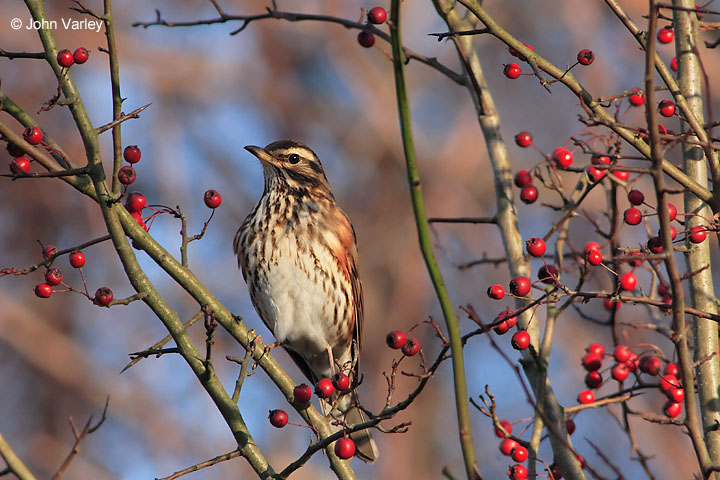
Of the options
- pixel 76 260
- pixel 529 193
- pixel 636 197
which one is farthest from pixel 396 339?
pixel 76 260

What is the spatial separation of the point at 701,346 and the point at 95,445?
792 centimetres

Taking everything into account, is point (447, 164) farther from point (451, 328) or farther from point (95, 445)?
point (451, 328)

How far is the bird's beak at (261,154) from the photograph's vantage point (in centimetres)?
496

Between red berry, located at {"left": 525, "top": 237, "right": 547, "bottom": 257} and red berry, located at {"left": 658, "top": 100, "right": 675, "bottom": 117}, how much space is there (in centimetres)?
72

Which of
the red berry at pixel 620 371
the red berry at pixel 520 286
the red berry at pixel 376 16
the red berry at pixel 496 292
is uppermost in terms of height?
the red berry at pixel 376 16

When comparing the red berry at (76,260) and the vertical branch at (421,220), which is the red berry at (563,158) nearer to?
the vertical branch at (421,220)

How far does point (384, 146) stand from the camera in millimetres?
11570

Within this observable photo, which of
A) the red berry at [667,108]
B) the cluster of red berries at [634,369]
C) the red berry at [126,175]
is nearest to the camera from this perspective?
the red berry at [126,175]

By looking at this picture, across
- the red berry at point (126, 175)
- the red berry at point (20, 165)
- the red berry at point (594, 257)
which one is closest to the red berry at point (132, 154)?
the red berry at point (126, 175)

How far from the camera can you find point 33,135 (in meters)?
2.96

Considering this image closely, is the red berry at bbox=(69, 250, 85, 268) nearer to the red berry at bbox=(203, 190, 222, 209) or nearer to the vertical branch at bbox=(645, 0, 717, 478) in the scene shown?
the red berry at bbox=(203, 190, 222, 209)

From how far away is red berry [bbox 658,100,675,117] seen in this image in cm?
323

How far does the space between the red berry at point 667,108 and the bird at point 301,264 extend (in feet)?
7.47

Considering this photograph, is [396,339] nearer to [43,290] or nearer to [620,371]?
[620,371]
